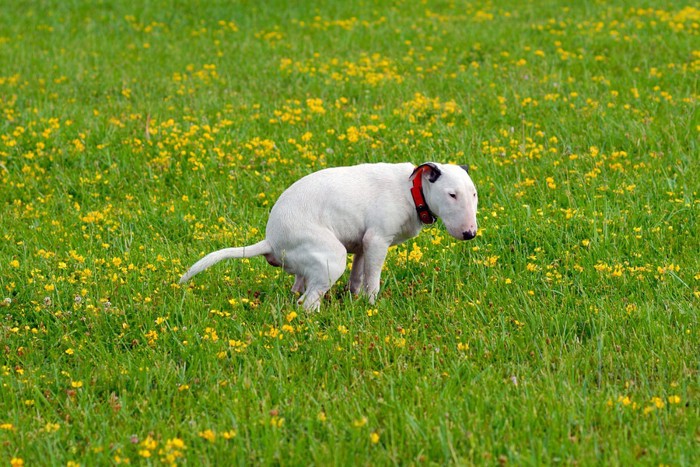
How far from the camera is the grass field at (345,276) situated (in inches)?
164

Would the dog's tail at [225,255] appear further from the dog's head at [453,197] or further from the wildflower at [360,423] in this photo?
the wildflower at [360,423]

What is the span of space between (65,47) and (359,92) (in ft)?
18.2

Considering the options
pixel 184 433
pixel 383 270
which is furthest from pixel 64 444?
pixel 383 270

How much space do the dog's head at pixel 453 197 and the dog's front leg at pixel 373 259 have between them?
15.6 inches

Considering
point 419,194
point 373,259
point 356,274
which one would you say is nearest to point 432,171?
point 419,194

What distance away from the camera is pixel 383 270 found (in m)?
6.18

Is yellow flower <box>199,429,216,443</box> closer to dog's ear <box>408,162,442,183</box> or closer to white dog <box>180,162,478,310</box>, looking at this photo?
white dog <box>180,162,478,310</box>

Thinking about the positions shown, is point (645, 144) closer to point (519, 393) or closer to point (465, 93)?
point (465, 93)

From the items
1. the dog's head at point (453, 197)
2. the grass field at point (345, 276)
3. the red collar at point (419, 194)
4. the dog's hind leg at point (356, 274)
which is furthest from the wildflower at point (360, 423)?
the dog's hind leg at point (356, 274)

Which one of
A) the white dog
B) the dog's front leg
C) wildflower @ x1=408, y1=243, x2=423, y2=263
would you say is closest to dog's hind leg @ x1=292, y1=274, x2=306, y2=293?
the white dog

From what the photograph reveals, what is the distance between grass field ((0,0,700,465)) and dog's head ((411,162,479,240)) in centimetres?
57

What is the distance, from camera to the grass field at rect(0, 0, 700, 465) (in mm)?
4156

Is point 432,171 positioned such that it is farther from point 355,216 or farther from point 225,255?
point 225,255

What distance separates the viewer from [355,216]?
539 cm
